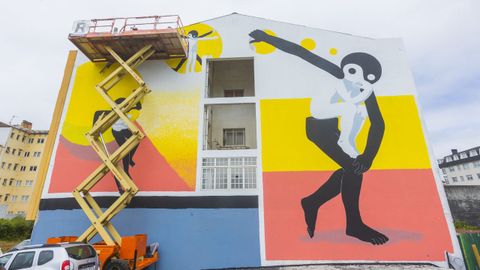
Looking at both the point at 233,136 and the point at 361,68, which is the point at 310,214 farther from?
the point at 361,68

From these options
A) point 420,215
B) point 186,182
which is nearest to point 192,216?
point 186,182

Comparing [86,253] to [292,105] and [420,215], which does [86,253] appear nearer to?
[292,105]

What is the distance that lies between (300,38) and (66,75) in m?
15.2

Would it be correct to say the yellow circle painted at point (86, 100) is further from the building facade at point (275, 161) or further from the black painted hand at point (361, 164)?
the black painted hand at point (361, 164)

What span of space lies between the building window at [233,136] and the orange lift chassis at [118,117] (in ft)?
19.1

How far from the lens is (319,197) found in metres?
12.5

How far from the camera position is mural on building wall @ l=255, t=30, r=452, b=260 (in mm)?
11758

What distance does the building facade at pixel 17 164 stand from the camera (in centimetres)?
4503

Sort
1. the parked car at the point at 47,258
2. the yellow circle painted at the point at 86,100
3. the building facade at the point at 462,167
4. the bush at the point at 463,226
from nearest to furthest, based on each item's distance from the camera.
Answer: the parked car at the point at 47,258 < the yellow circle painted at the point at 86,100 < the bush at the point at 463,226 < the building facade at the point at 462,167

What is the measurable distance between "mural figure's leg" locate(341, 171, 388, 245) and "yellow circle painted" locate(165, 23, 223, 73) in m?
10.7

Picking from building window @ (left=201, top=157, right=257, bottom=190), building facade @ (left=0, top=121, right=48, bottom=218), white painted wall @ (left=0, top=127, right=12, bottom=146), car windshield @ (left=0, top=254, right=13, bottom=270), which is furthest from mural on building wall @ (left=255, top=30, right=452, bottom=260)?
white painted wall @ (left=0, top=127, right=12, bottom=146)

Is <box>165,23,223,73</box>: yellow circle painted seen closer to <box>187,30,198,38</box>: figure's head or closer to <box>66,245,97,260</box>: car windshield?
<box>187,30,198,38</box>: figure's head

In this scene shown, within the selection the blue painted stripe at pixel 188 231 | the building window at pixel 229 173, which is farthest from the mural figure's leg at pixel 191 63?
the blue painted stripe at pixel 188 231

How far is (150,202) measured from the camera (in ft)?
42.0
